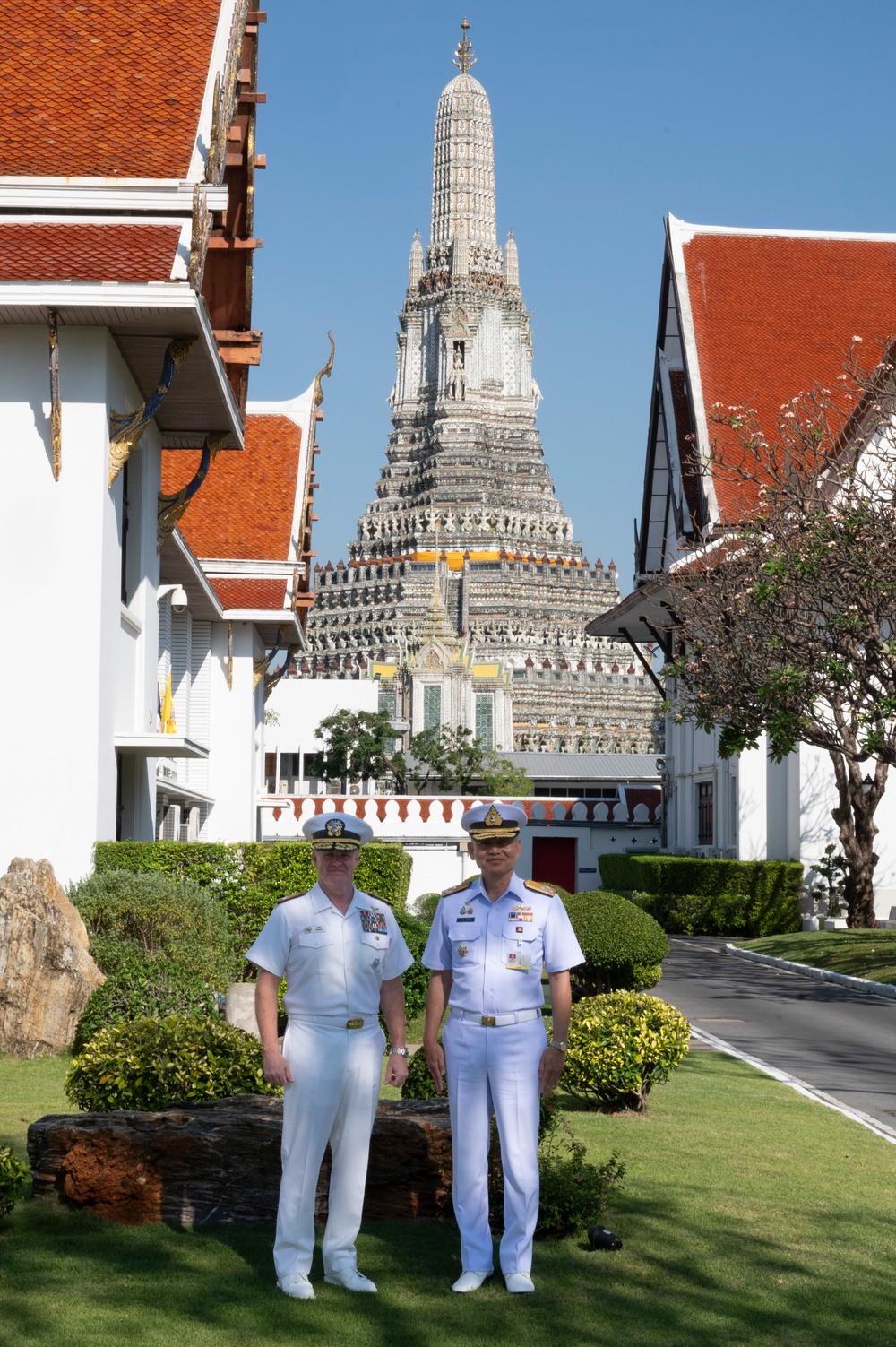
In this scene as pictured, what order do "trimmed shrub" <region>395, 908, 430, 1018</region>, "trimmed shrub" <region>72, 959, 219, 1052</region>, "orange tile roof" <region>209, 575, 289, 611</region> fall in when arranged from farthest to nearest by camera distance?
"orange tile roof" <region>209, 575, 289, 611</region> < "trimmed shrub" <region>395, 908, 430, 1018</region> < "trimmed shrub" <region>72, 959, 219, 1052</region>

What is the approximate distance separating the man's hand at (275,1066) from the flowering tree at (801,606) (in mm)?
15023

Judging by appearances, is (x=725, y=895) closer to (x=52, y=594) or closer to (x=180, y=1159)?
(x=52, y=594)

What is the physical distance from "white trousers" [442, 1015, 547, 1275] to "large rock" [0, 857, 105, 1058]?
6.81m

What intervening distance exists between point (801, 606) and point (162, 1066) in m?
16.9

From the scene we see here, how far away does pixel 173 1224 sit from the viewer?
25.1ft

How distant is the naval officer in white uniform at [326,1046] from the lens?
6.61 m

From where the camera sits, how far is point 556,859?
52.2 meters

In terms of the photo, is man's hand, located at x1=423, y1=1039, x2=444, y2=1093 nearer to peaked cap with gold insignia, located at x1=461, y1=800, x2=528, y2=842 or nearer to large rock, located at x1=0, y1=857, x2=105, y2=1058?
peaked cap with gold insignia, located at x1=461, y1=800, x2=528, y2=842

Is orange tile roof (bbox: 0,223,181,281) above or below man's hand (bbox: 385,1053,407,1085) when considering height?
above

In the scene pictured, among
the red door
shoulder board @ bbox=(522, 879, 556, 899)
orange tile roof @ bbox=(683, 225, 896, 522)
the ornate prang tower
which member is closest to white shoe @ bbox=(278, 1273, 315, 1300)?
shoulder board @ bbox=(522, 879, 556, 899)

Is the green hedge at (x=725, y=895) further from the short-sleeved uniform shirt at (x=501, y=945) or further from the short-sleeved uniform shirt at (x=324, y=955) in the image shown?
the short-sleeved uniform shirt at (x=324, y=955)

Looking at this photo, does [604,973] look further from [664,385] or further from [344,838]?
[664,385]

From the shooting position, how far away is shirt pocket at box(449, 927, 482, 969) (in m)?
6.87

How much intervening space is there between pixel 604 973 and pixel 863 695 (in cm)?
620
